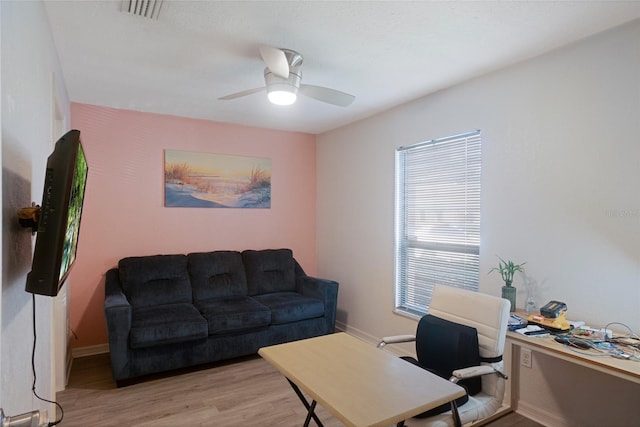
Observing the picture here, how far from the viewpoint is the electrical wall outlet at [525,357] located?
261 centimetres

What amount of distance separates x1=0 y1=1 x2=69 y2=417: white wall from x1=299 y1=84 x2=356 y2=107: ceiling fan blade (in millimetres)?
1510

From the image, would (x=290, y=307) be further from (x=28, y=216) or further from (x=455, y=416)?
(x=28, y=216)

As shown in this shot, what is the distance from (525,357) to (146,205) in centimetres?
377

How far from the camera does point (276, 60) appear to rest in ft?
7.47

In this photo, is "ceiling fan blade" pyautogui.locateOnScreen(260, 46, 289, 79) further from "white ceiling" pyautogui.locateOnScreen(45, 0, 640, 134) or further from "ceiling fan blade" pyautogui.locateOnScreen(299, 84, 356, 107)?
"ceiling fan blade" pyautogui.locateOnScreen(299, 84, 356, 107)

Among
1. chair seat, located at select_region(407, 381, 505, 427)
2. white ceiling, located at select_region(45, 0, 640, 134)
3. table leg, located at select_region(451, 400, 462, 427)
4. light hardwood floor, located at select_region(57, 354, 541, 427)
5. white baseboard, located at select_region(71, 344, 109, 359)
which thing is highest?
white ceiling, located at select_region(45, 0, 640, 134)

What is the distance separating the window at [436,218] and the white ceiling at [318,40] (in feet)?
2.00

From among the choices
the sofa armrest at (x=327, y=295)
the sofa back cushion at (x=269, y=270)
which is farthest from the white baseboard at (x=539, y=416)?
the sofa back cushion at (x=269, y=270)

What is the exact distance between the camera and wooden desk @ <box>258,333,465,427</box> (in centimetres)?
136

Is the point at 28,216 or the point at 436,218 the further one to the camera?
the point at 436,218

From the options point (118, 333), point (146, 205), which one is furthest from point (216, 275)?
point (118, 333)

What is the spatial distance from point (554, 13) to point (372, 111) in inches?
79.6

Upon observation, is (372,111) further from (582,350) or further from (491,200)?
(582,350)

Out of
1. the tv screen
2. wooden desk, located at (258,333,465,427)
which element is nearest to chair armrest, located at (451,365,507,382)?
wooden desk, located at (258,333,465,427)
